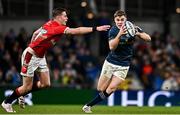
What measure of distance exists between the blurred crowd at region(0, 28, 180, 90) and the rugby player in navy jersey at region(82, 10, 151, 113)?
714 cm

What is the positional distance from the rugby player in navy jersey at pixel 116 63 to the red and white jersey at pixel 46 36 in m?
1.14

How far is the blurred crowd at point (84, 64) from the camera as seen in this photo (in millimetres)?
23844

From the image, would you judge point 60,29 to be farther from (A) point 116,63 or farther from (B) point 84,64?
(B) point 84,64

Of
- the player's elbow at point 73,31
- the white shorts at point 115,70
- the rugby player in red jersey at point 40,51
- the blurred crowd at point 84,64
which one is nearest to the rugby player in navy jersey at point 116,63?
the white shorts at point 115,70

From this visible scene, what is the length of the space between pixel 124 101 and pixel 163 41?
5913 mm

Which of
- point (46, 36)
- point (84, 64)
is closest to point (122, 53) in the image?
point (46, 36)

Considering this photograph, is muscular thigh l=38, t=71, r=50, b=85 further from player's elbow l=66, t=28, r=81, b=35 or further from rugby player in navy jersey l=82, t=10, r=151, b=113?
player's elbow l=66, t=28, r=81, b=35

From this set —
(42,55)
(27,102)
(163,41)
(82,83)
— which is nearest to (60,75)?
(82,83)

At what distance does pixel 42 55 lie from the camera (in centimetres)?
1579

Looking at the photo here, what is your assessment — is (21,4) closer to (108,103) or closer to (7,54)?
(7,54)

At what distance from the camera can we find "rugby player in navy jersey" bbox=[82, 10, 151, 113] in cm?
1555

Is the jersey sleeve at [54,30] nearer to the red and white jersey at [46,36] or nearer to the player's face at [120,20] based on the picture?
the red and white jersey at [46,36]

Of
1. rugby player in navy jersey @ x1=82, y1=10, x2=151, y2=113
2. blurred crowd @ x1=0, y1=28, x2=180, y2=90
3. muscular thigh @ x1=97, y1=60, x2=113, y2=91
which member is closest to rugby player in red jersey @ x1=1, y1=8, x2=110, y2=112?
rugby player in navy jersey @ x1=82, y1=10, x2=151, y2=113

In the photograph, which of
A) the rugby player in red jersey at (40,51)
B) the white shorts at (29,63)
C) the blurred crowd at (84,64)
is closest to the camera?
the rugby player in red jersey at (40,51)
